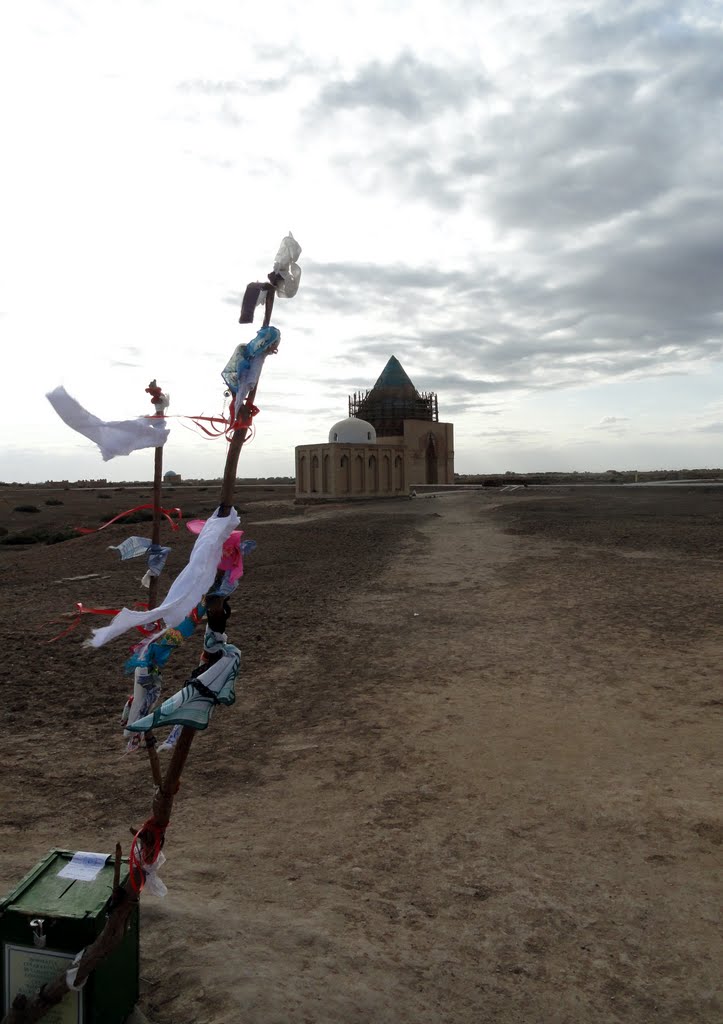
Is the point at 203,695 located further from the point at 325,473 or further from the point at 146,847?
the point at 325,473

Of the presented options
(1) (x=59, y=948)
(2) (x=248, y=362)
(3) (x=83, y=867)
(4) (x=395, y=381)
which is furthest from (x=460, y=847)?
(4) (x=395, y=381)

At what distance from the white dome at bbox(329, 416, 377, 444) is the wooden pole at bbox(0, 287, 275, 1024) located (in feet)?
94.2

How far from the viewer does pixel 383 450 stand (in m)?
30.2

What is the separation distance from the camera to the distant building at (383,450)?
94.8 feet

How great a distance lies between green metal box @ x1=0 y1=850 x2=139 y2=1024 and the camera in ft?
7.05

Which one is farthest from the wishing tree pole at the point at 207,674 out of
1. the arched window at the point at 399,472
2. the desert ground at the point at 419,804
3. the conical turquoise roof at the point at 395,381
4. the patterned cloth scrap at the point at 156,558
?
the conical turquoise roof at the point at 395,381

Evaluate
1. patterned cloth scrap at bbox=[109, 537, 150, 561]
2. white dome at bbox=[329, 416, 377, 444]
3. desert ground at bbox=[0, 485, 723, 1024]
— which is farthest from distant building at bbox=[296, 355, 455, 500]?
patterned cloth scrap at bbox=[109, 537, 150, 561]

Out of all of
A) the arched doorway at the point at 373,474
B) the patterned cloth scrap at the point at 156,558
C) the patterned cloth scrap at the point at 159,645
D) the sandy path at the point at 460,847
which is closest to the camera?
the patterned cloth scrap at the point at 159,645

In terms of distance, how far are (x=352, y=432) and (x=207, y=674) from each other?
1158 inches

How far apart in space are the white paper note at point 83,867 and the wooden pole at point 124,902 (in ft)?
0.61

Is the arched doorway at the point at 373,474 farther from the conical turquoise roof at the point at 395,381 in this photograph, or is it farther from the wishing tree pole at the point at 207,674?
the wishing tree pole at the point at 207,674

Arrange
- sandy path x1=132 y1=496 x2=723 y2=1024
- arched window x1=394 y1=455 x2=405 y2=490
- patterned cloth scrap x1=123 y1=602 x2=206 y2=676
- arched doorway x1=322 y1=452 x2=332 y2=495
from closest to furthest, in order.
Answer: patterned cloth scrap x1=123 y1=602 x2=206 y2=676 → sandy path x1=132 y1=496 x2=723 y2=1024 → arched doorway x1=322 y1=452 x2=332 y2=495 → arched window x1=394 y1=455 x2=405 y2=490

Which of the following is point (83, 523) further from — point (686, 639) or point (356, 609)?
point (686, 639)

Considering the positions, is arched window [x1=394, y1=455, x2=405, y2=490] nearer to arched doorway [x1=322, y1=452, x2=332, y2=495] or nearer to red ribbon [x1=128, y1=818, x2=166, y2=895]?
arched doorway [x1=322, y1=452, x2=332, y2=495]
